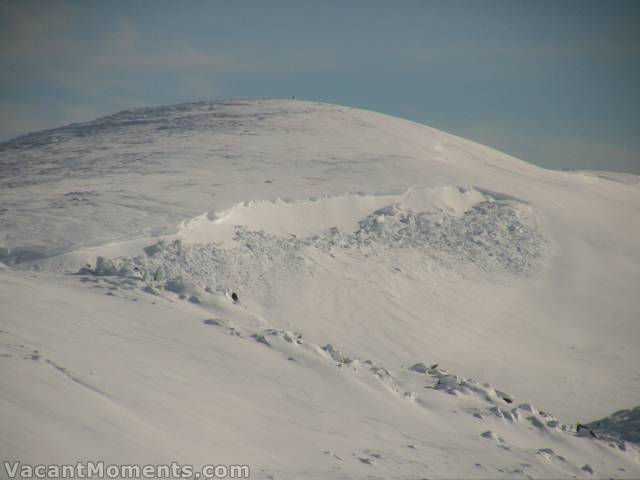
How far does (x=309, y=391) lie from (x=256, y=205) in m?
8.34

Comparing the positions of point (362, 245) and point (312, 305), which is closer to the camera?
point (312, 305)

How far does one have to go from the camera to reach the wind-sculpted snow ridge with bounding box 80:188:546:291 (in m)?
11.1

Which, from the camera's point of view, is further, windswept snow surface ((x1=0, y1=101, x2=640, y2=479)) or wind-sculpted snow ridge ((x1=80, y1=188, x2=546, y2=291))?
wind-sculpted snow ridge ((x1=80, y1=188, x2=546, y2=291))

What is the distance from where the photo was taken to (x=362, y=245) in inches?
555

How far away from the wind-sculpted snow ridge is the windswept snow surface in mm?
57

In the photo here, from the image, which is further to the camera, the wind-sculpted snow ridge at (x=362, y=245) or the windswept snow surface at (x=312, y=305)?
the wind-sculpted snow ridge at (x=362, y=245)

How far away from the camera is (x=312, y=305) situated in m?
11.6

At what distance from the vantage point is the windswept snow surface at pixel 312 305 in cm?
543

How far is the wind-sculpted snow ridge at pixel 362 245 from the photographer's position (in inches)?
436

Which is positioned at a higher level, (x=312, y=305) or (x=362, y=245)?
(x=362, y=245)

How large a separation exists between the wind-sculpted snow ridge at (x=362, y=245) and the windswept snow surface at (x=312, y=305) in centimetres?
6

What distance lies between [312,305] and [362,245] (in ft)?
9.79

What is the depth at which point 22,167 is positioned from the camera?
20.1 m

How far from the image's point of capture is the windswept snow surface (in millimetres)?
5430
